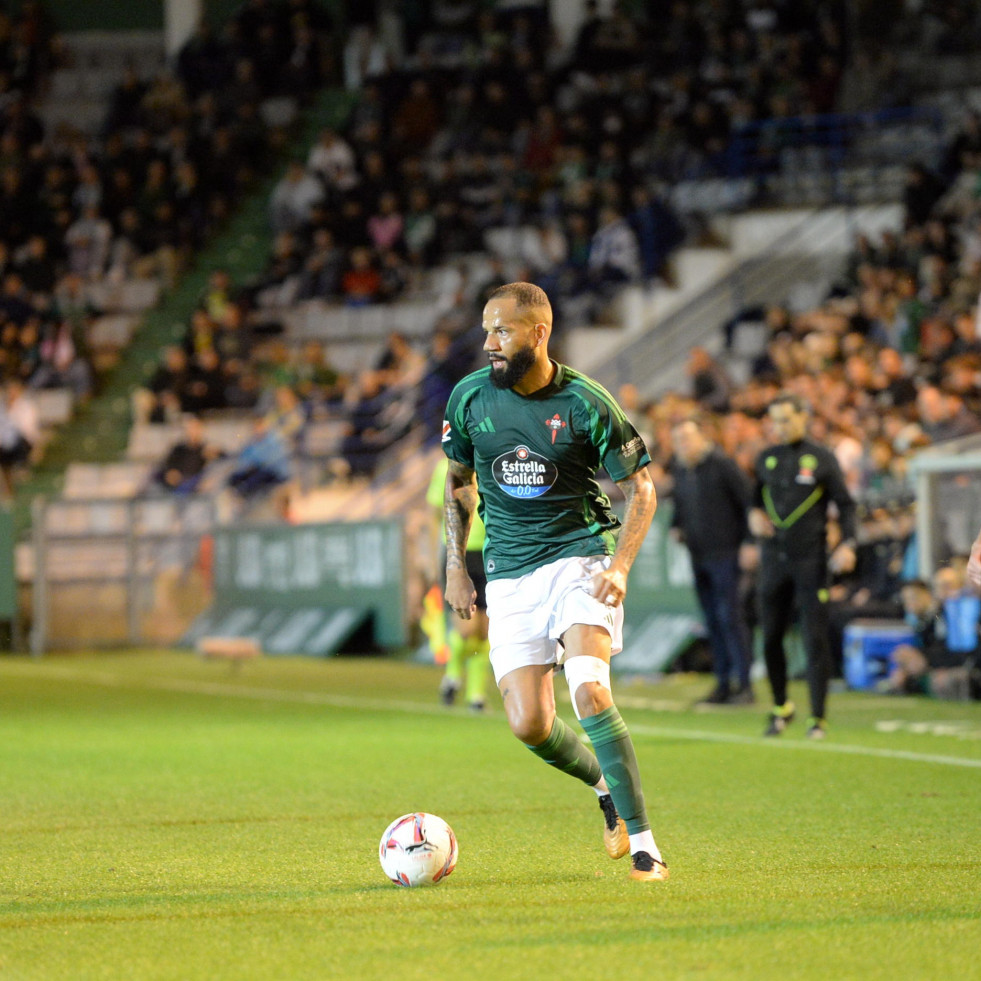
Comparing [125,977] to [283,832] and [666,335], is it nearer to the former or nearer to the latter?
[283,832]

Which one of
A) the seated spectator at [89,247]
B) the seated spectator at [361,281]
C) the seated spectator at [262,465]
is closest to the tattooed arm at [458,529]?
the seated spectator at [262,465]

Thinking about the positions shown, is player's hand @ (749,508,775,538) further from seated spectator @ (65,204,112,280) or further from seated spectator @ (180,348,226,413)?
seated spectator @ (65,204,112,280)

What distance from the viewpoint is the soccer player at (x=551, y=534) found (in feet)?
21.5

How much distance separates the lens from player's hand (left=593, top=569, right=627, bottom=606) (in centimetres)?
651

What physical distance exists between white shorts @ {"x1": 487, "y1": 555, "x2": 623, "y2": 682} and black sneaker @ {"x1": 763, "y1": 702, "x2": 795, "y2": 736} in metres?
5.36

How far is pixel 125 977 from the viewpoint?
5.17 m

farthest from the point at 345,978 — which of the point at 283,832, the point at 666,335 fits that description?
the point at 666,335

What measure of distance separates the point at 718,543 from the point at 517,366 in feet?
25.6

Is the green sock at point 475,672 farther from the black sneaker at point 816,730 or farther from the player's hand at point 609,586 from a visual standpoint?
the player's hand at point 609,586

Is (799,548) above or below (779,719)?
above

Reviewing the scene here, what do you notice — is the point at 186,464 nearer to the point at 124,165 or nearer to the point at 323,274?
the point at 323,274

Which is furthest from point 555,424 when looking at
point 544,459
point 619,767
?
point 619,767

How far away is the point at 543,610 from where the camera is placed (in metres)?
6.74

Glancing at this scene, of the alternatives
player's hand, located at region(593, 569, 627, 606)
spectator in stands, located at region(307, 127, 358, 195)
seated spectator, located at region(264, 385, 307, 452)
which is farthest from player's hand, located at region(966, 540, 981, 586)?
spectator in stands, located at region(307, 127, 358, 195)
